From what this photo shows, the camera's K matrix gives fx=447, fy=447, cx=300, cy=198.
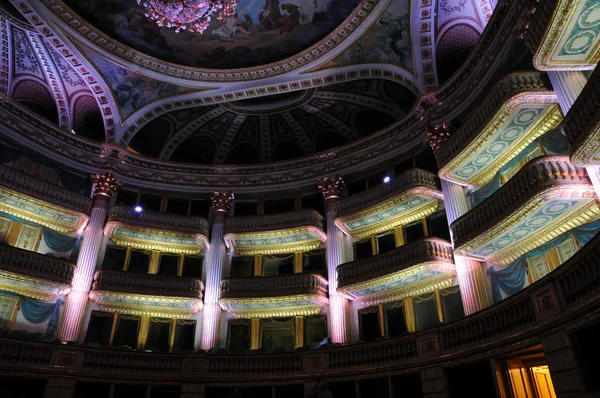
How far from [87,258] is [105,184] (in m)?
3.91

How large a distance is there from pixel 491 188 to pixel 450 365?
674cm

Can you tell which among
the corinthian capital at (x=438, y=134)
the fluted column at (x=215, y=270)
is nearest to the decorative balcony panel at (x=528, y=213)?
the corinthian capital at (x=438, y=134)

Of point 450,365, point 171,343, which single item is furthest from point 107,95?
point 450,365

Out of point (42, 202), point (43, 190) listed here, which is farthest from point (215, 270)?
point (43, 190)

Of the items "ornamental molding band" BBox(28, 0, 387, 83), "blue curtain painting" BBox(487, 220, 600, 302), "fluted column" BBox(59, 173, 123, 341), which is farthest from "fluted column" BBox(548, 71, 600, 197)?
"fluted column" BBox(59, 173, 123, 341)

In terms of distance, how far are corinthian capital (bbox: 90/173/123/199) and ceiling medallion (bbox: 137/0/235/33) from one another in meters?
8.06

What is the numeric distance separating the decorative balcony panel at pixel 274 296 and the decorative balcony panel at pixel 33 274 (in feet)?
21.7

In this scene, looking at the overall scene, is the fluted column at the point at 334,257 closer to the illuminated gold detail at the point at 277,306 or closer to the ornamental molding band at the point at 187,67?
the illuminated gold detail at the point at 277,306

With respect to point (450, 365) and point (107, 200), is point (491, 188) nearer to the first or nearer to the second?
point (450, 365)

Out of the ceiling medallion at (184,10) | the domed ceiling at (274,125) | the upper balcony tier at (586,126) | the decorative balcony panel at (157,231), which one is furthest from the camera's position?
the domed ceiling at (274,125)

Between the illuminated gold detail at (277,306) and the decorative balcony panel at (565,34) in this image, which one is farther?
the illuminated gold detail at (277,306)

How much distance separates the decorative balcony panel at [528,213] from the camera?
1220 cm

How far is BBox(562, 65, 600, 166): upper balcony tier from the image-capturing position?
8953mm

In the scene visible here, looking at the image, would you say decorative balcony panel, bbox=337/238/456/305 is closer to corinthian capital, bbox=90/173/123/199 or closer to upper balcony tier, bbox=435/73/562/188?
upper balcony tier, bbox=435/73/562/188
